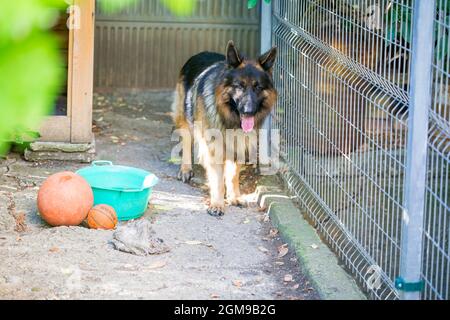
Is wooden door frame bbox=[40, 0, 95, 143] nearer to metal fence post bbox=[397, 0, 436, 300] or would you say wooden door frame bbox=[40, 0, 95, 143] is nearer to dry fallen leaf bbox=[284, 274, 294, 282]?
dry fallen leaf bbox=[284, 274, 294, 282]

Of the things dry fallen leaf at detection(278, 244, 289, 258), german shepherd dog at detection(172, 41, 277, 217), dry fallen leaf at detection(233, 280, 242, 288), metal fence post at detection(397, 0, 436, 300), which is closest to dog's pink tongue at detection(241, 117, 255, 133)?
german shepherd dog at detection(172, 41, 277, 217)

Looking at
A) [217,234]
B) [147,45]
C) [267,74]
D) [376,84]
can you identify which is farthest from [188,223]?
[147,45]

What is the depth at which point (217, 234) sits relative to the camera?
5680 millimetres

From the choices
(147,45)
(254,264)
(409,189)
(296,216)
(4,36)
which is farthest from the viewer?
(147,45)

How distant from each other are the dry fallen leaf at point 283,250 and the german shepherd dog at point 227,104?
752 mm

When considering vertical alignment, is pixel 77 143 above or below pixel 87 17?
below

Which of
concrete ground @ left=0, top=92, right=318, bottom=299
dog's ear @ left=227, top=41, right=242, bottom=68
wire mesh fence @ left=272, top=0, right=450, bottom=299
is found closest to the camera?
wire mesh fence @ left=272, top=0, right=450, bottom=299

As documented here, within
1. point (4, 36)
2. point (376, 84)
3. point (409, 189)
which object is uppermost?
point (4, 36)

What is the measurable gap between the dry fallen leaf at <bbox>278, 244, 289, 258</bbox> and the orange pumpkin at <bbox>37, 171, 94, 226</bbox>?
1.28 metres

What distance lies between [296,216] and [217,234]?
61cm

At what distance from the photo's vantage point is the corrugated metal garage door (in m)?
8.83

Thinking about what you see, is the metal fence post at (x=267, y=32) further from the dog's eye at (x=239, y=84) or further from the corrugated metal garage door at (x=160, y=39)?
the corrugated metal garage door at (x=160, y=39)

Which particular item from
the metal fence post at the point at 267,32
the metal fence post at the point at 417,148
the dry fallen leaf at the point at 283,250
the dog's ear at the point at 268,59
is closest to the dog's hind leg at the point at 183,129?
the metal fence post at the point at 267,32

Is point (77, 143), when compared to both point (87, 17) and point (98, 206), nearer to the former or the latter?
point (87, 17)
